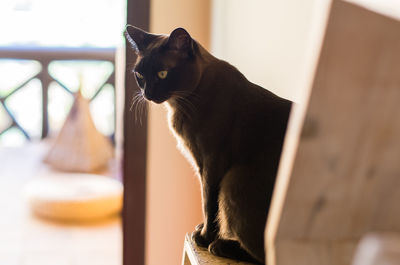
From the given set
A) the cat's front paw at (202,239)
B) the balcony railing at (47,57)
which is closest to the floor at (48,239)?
the balcony railing at (47,57)

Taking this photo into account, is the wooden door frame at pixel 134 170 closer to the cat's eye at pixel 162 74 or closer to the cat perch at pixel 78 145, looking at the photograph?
the cat's eye at pixel 162 74

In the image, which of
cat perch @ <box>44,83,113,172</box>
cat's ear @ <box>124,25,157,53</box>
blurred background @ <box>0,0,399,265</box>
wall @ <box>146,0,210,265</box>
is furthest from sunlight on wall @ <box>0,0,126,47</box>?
cat's ear @ <box>124,25,157,53</box>

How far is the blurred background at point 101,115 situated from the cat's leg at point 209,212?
23 cm

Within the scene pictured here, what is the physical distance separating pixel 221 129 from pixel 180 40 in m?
0.18

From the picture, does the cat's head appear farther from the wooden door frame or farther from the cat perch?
the cat perch

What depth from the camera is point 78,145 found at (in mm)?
3434

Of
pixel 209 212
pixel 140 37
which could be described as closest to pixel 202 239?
pixel 209 212

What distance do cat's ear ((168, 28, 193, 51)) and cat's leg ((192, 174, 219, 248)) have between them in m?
0.25

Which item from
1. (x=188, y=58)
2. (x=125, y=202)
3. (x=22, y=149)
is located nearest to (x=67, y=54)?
(x=22, y=149)

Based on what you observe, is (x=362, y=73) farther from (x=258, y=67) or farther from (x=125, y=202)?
(x=125, y=202)

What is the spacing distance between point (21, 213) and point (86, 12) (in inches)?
71.8

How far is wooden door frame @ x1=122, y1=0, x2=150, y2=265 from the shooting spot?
1.51 metres

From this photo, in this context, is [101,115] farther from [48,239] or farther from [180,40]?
[180,40]

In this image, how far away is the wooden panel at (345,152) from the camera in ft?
1.38
